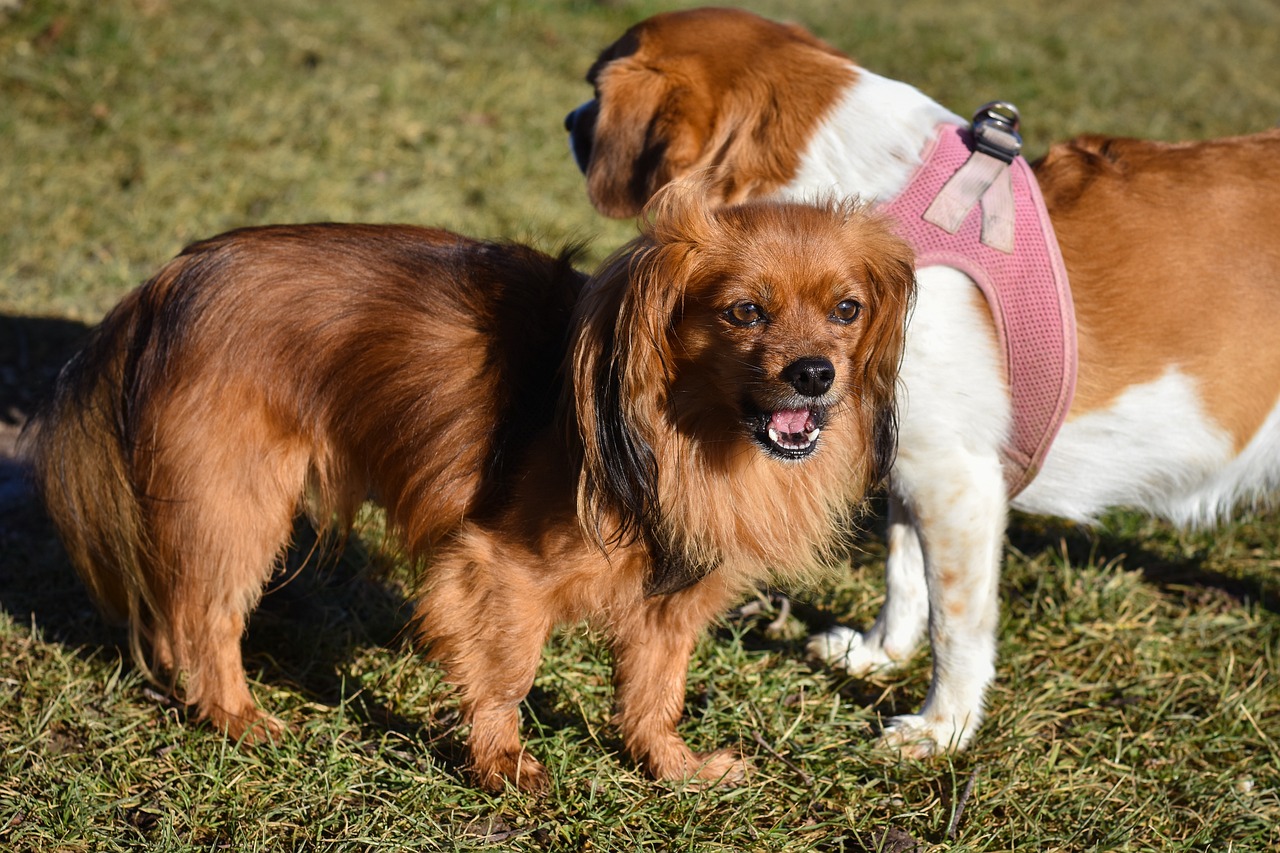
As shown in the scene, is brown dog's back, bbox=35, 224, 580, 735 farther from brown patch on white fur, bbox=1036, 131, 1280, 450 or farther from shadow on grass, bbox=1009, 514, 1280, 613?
shadow on grass, bbox=1009, 514, 1280, 613

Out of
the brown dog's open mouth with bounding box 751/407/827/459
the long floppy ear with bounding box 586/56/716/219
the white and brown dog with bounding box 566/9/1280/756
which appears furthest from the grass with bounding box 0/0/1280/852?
the long floppy ear with bounding box 586/56/716/219

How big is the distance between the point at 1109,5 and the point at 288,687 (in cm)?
1034

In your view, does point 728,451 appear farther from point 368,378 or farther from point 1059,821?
point 1059,821

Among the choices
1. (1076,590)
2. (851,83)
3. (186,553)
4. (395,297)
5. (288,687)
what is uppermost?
(851,83)

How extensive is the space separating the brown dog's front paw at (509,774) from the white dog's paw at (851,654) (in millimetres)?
1003

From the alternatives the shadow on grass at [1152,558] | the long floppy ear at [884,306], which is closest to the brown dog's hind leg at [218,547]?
the long floppy ear at [884,306]

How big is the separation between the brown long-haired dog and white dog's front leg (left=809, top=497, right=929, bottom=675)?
0.60m

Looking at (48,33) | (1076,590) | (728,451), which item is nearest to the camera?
(728,451)

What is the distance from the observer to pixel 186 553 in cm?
283

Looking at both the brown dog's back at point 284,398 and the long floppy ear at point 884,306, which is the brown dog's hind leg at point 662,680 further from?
the long floppy ear at point 884,306

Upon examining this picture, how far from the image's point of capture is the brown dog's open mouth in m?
2.37

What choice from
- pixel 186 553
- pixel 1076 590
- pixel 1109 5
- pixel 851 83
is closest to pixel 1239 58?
pixel 1109 5

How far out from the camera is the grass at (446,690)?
2.80 metres

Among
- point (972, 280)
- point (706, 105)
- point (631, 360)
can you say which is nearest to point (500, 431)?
point (631, 360)
